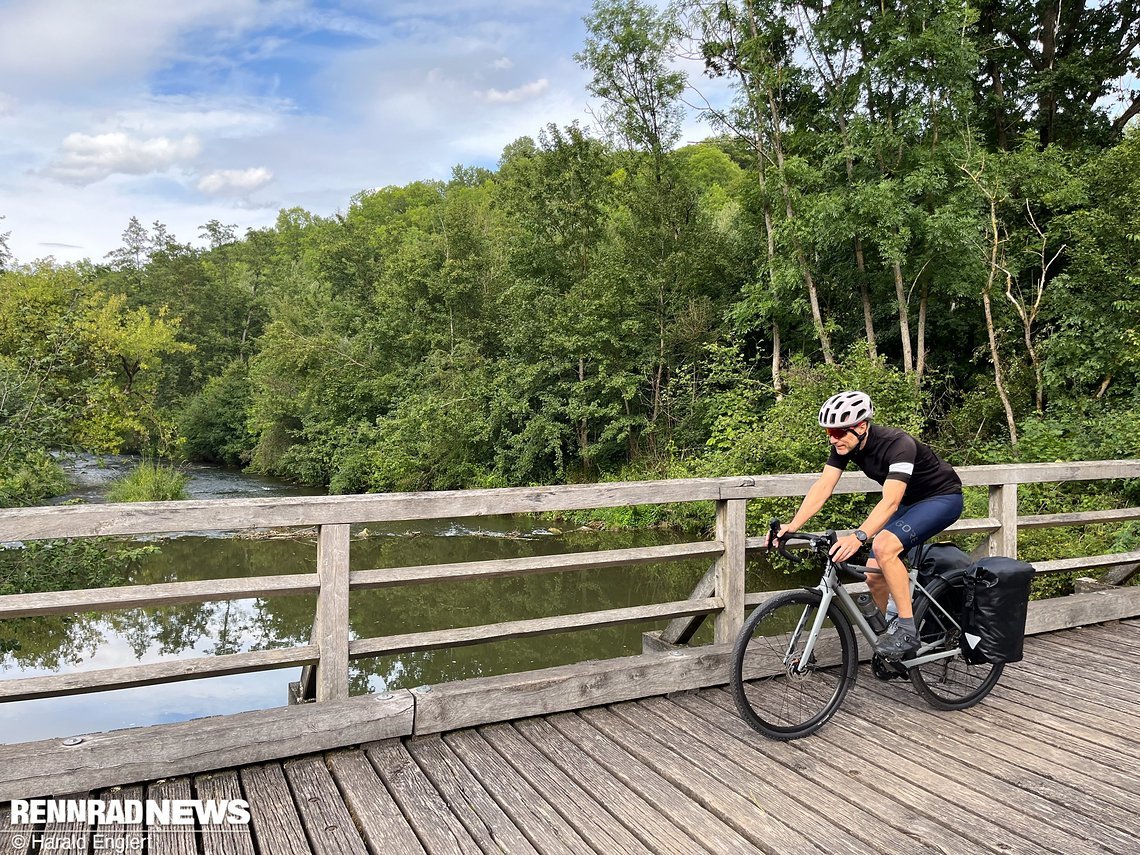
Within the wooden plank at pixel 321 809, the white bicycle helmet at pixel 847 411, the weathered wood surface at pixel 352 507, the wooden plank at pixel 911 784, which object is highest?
the white bicycle helmet at pixel 847 411

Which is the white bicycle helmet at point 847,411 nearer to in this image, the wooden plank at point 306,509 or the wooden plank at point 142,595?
the wooden plank at point 306,509

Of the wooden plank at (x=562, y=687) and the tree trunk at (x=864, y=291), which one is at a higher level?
the tree trunk at (x=864, y=291)

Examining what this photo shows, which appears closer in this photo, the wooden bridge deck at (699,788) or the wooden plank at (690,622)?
the wooden bridge deck at (699,788)

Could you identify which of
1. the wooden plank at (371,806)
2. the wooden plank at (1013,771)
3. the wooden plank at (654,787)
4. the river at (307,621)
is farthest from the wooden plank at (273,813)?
the river at (307,621)

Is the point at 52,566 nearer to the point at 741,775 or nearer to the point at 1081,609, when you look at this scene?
the point at 741,775

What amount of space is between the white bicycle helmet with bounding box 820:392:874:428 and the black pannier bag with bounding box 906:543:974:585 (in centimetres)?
82

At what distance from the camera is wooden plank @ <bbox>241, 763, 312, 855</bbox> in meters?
2.37

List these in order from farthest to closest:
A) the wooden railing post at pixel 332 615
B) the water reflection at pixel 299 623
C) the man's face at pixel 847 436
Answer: the water reflection at pixel 299 623 < the man's face at pixel 847 436 < the wooden railing post at pixel 332 615

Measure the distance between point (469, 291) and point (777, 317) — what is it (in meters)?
9.99

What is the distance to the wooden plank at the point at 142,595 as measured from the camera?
8.86ft

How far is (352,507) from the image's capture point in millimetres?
3197

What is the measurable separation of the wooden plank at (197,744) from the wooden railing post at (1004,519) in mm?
3742

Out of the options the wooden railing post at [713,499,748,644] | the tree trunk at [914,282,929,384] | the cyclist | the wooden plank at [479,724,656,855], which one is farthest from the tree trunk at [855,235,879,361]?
the wooden plank at [479,724,656,855]

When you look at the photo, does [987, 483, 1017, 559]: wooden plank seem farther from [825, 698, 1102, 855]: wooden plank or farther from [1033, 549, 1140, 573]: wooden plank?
[825, 698, 1102, 855]: wooden plank
